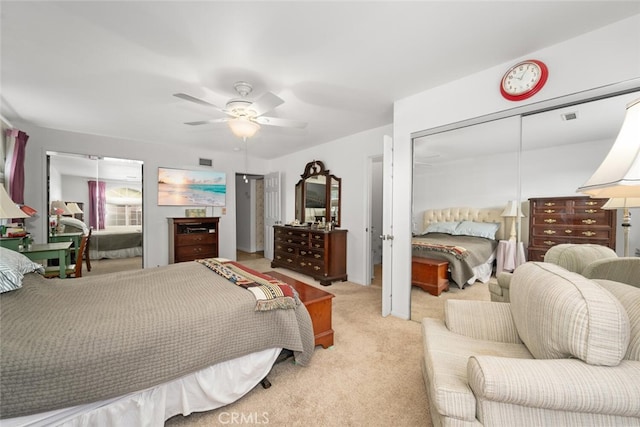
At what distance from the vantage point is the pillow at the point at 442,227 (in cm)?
266

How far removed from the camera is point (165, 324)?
1365 millimetres

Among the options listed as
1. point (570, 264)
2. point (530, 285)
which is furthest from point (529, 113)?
point (530, 285)

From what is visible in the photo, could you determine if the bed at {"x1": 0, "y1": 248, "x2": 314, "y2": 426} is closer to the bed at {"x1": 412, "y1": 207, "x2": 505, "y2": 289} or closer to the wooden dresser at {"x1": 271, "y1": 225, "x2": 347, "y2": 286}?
the bed at {"x1": 412, "y1": 207, "x2": 505, "y2": 289}

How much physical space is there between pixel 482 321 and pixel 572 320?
0.68 metres

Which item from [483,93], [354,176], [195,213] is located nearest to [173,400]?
[483,93]

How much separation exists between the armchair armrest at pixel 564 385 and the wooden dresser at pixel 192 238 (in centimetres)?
483

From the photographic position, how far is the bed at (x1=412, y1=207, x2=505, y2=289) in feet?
7.76

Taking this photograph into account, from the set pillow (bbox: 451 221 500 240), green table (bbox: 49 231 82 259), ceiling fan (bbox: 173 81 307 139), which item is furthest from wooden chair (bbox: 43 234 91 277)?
pillow (bbox: 451 221 500 240)

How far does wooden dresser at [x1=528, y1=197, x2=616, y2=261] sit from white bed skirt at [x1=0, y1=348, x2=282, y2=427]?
2257 millimetres

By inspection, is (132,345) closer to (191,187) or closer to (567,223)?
(567,223)

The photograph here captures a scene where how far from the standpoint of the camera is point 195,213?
17.1ft

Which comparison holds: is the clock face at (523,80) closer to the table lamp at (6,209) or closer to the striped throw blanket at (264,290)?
the striped throw blanket at (264,290)

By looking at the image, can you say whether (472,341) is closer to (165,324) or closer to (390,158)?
(165,324)
